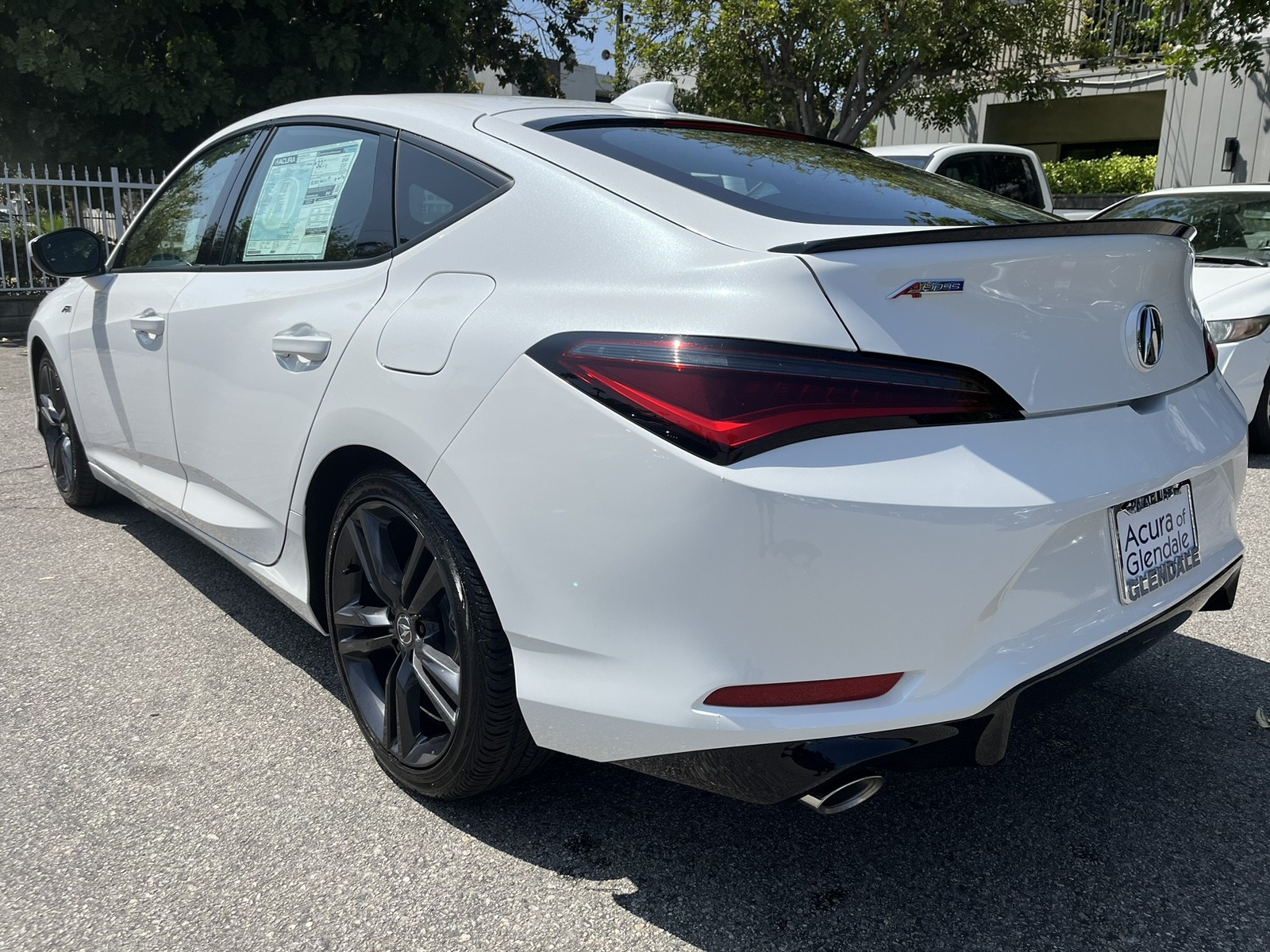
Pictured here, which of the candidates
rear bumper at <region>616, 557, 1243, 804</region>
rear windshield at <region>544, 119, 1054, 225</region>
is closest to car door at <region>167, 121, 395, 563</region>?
rear windshield at <region>544, 119, 1054, 225</region>

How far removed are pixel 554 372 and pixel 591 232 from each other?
32 cm

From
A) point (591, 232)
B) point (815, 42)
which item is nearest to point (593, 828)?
point (591, 232)

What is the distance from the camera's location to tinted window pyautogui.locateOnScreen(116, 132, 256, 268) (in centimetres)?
339

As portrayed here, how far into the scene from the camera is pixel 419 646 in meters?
2.38

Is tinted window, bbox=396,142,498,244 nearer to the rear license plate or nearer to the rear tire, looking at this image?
the rear license plate

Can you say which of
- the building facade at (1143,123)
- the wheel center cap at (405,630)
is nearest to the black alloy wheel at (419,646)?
the wheel center cap at (405,630)

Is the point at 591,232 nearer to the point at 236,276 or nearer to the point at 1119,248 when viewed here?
the point at 1119,248

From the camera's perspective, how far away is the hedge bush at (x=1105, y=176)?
1720 centimetres

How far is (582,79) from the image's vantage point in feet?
127

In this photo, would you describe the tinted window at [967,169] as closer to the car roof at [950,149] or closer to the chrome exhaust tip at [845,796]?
the car roof at [950,149]

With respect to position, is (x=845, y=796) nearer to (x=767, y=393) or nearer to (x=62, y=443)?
(x=767, y=393)

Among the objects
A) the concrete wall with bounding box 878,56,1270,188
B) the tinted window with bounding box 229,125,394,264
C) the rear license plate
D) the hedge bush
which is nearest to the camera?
the rear license plate

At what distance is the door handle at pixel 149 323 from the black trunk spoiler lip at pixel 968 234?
2219mm

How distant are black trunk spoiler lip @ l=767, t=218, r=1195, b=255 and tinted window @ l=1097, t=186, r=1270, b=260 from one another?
452cm
